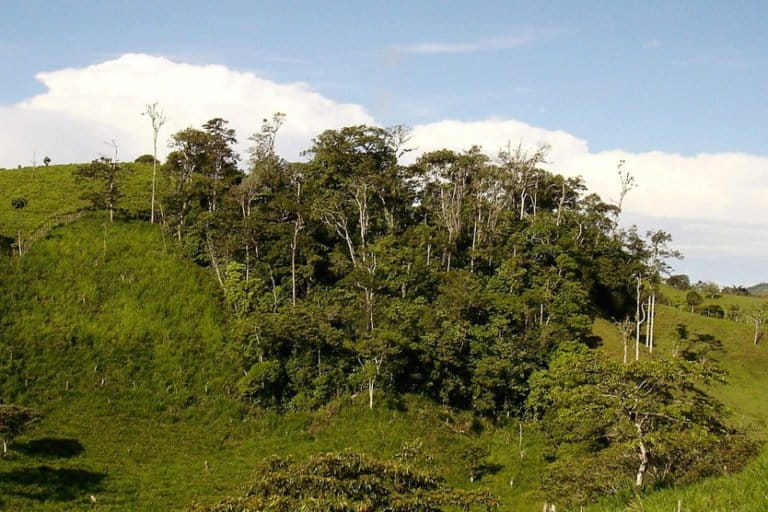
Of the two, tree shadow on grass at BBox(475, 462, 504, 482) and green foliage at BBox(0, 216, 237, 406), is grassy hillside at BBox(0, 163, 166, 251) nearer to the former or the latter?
green foliage at BBox(0, 216, 237, 406)

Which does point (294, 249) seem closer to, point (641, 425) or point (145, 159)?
point (641, 425)

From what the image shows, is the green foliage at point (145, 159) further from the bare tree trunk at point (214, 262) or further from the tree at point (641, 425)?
the tree at point (641, 425)

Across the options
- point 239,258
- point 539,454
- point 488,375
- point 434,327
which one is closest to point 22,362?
point 239,258

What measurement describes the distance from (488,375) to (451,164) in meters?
28.7

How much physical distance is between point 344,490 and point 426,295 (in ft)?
124

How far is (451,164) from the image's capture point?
6788 centimetres

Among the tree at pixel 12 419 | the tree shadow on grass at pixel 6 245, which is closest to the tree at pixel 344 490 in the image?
the tree at pixel 12 419

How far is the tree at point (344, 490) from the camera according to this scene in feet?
53.9

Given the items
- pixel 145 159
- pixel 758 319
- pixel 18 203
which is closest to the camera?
pixel 758 319

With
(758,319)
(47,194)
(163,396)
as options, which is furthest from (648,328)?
(47,194)

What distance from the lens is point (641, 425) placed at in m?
22.0

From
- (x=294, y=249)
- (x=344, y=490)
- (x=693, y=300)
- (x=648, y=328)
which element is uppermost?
(x=294, y=249)

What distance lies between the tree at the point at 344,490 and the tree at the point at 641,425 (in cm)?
630

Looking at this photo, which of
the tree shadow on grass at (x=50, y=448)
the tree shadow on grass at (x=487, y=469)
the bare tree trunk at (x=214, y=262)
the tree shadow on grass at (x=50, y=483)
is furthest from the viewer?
the bare tree trunk at (x=214, y=262)
